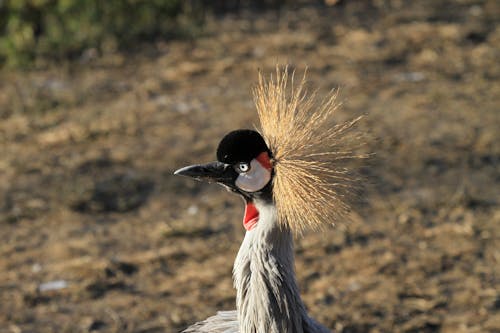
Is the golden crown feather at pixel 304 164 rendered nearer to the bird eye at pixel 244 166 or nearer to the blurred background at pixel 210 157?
the bird eye at pixel 244 166

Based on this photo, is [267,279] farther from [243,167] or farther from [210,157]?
[210,157]

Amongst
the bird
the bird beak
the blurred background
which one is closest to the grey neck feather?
the bird

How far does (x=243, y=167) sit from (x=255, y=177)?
4 cm

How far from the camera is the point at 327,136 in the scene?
2219 millimetres

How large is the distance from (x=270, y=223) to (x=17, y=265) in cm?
201

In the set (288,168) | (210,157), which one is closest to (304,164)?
(288,168)

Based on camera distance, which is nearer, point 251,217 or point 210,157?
point 251,217

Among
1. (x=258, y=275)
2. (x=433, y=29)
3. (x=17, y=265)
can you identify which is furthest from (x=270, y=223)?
(x=433, y=29)

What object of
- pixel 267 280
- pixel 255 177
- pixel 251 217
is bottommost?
pixel 267 280

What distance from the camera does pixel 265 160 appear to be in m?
2.13

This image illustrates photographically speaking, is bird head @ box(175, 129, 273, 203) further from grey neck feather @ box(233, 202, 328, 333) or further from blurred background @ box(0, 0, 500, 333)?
blurred background @ box(0, 0, 500, 333)

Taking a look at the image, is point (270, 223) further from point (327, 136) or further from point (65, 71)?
point (65, 71)

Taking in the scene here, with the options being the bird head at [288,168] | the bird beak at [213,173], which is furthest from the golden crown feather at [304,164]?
the bird beak at [213,173]

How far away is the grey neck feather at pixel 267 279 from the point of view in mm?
2104
